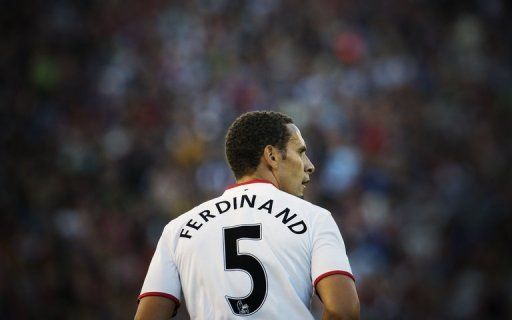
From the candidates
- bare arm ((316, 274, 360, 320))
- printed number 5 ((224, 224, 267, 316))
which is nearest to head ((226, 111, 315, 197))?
printed number 5 ((224, 224, 267, 316))

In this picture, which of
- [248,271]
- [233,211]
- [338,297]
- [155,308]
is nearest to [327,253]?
[338,297]

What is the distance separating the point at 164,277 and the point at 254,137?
1.95 ft

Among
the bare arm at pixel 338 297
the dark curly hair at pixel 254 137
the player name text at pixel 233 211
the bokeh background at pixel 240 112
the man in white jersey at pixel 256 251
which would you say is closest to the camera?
the bare arm at pixel 338 297

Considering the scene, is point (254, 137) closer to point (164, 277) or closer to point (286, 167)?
point (286, 167)

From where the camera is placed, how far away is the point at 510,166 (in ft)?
36.9

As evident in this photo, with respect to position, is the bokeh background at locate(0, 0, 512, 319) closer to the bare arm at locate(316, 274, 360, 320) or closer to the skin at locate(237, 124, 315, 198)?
the skin at locate(237, 124, 315, 198)

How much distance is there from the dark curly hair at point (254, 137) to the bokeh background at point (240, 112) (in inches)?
236

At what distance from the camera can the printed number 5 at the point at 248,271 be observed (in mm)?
3039

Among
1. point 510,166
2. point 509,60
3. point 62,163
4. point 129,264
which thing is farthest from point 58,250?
point 509,60

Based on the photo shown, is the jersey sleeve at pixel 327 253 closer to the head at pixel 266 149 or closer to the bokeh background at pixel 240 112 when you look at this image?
the head at pixel 266 149

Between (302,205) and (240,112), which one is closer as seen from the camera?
(302,205)

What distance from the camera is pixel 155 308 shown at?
3.18 meters

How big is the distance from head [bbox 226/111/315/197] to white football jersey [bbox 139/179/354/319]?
12 cm

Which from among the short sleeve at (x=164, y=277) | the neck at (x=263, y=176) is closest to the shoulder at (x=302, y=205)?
the neck at (x=263, y=176)
